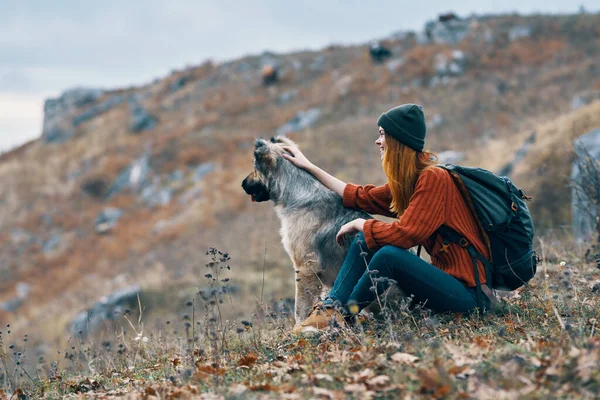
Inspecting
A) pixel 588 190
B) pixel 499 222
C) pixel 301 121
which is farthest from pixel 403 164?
pixel 301 121

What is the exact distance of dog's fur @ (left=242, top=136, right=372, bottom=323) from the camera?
5336 mm

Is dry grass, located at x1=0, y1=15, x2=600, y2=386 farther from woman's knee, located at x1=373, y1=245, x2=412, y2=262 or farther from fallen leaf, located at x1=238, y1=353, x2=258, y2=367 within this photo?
fallen leaf, located at x1=238, y1=353, x2=258, y2=367

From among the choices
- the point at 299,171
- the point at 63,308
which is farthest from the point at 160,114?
the point at 299,171

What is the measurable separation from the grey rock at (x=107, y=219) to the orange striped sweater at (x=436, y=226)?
1019 inches

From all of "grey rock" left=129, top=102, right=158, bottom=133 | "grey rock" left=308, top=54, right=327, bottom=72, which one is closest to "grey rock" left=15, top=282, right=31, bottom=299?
"grey rock" left=129, top=102, right=158, bottom=133

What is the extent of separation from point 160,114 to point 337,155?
65.1 ft

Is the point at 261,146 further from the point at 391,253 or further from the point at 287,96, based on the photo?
the point at 287,96

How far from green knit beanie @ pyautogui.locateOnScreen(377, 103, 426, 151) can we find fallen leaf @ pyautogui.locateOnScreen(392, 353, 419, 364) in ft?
5.54

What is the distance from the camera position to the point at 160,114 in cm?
4031

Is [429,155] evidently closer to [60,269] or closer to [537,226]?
[537,226]

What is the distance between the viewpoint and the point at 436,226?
4113 mm

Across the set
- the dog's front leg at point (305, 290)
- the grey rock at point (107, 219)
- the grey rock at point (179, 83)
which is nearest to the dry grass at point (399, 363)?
the dog's front leg at point (305, 290)

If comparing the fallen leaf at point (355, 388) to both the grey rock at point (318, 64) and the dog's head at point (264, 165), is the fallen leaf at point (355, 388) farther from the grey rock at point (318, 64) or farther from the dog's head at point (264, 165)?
the grey rock at point (318, 64)

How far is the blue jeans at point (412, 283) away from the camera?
422cm
